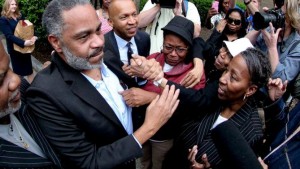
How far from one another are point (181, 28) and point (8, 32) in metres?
3.97

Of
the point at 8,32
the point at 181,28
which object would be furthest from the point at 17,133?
the point at 8,32

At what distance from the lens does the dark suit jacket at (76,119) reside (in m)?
1.64

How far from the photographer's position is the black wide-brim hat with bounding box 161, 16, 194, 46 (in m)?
2.49

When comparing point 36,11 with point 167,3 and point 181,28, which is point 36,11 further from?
point 181,28

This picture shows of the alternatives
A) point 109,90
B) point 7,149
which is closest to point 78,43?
point 109,90

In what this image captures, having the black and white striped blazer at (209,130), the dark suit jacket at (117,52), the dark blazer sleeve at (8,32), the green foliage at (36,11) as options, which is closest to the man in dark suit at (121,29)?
the dark suit jacket at (117,52)

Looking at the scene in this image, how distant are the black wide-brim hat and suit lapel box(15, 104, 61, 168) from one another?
139 cm

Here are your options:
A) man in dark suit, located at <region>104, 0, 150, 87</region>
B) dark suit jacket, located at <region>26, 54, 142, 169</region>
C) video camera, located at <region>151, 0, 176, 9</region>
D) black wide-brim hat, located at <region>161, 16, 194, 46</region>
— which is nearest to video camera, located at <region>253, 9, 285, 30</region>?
black wide-brim hat, located at <region>161, 16, 194, 46</region>

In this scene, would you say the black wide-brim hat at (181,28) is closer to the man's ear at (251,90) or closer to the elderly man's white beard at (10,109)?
the man's ear at (251,90)

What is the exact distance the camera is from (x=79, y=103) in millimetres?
1738

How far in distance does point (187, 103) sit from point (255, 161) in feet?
4.27

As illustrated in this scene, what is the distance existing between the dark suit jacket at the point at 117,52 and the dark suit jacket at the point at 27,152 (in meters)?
0.85

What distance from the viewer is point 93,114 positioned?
5.83ft

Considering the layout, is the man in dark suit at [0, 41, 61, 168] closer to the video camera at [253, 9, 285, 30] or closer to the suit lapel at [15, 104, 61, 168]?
the suit lapel at [15, 104, 61, 168]
